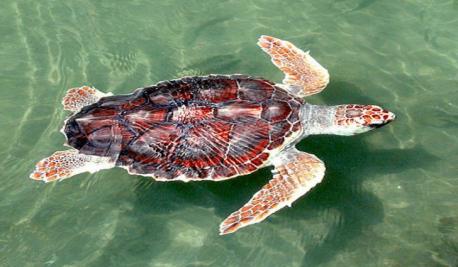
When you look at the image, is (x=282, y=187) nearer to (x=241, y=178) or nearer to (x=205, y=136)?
(x=241, y=178)

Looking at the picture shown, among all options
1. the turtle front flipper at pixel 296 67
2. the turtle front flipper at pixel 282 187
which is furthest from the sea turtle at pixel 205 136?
the turtle front flipper at pixel 296 67

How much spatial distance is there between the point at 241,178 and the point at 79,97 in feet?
6.70

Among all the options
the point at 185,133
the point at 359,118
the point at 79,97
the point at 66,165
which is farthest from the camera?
the point at 79,97

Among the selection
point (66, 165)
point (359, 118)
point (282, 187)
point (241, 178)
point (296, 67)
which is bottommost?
point (241, 178)

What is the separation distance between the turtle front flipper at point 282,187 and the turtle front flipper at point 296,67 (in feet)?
2.84

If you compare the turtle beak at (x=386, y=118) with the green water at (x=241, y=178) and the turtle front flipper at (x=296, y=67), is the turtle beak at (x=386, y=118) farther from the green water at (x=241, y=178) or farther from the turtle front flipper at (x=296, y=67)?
the turtle front flipper at (x=296, y=67)

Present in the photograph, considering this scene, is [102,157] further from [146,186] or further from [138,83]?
[138,83]

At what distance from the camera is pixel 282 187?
434 cm

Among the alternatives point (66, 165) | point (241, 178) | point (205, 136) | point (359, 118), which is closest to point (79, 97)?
point (66, 165)

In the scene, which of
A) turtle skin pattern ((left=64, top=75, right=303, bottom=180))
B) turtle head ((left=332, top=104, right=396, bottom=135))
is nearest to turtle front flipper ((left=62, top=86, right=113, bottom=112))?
turtle skin pattern ((left=64, top=75, right=303, bottom=180))

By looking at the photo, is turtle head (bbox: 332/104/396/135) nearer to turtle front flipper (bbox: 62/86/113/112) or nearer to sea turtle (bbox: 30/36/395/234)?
sea turtle (bbox: 30/36/395/234)

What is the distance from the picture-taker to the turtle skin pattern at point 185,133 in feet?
14.0

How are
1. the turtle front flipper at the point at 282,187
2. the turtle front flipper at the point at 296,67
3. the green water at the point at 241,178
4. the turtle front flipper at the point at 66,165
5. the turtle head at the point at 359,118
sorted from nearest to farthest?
the turtle front flipper at the point at 282,187 < the green water at the point at 241,178 < the turtle front flipper at the point at 66,165 < the turtle head at the point at 359,118 < the turtle front flipper at the point at 296,67

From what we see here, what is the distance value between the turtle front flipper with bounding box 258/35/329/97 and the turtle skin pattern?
794 mm
